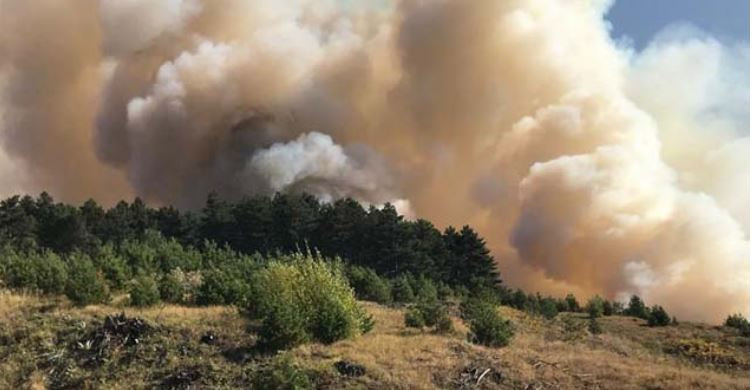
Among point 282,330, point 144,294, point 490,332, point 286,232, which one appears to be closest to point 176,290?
point 144,294

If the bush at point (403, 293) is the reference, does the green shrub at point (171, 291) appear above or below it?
below

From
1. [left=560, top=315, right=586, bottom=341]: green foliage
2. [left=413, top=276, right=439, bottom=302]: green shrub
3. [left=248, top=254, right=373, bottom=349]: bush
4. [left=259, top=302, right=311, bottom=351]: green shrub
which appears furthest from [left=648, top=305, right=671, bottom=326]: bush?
[left=259, top=302, right=311, bottom=351]: green shrub

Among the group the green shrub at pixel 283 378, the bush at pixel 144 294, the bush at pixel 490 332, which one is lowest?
the green shrub at pixel 283 378

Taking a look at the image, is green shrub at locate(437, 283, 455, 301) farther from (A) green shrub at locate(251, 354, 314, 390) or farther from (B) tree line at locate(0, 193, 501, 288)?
(A) green shrub at locate(251, 354, 314, 390)

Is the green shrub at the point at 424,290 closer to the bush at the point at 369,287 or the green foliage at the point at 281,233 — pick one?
the bush at the point at 369,287

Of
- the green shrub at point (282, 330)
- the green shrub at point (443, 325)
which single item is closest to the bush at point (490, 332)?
the green shrub at point (443, 325)

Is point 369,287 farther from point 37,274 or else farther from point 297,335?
point 297,335

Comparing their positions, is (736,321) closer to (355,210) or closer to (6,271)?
(355,210)

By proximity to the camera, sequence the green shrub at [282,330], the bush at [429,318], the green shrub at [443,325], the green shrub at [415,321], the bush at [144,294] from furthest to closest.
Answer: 1. the bush at [144,294]
2. the green shrub at [415,321]
3. the bush at [429,318]
4. the green shrub at [443,325]
5. the green shrub at [282,330]

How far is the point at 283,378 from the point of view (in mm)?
22453

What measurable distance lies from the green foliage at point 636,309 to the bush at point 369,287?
20.0 meters

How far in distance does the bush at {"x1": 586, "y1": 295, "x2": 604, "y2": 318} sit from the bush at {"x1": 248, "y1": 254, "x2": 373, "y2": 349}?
31097 mm

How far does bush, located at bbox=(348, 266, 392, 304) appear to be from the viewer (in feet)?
167

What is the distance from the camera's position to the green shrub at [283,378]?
22.4 m
